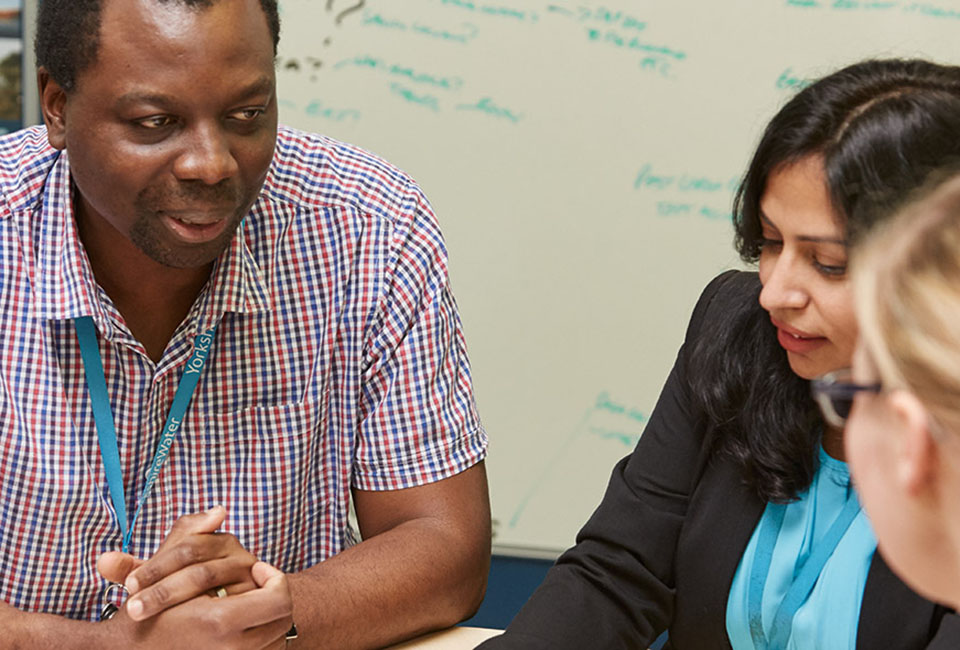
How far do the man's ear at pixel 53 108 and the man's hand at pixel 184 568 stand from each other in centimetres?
55

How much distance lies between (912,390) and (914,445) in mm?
36

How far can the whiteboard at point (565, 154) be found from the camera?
2566 mm

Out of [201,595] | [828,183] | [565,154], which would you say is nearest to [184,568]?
[201,595]

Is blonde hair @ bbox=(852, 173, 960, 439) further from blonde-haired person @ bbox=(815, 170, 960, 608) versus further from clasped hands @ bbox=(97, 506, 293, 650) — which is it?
clasped hands @ bbox=(97, 506, 293, 650)

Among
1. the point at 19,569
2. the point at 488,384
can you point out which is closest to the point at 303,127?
the point at 488,384

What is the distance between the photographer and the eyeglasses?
33.6 inches

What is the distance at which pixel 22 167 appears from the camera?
5.45ft

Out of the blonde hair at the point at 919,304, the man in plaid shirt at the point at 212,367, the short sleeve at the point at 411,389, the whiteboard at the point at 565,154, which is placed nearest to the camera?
the blonde hair at the point at 919,304

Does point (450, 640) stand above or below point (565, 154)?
below

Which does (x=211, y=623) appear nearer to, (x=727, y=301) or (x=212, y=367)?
(x=212, y=367)

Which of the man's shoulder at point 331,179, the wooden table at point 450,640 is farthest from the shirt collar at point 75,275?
the wooden table at point 450,640

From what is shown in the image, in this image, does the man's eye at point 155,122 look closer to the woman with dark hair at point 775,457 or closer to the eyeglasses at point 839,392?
the woman with dark hair at point 775,457

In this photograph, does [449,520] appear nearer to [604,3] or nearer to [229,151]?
[229,151]

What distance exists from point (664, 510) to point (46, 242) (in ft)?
3.08
